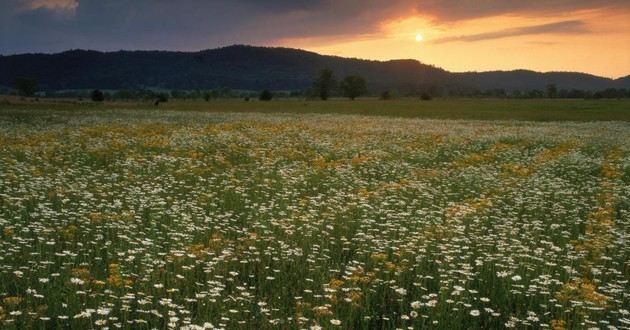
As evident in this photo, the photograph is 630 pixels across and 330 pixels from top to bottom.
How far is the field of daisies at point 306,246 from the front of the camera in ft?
18.8

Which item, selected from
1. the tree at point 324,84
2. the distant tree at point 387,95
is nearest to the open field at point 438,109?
the distant tree at point 387,95

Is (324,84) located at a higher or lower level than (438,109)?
higher

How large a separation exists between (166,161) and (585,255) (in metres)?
11.8

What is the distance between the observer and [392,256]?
7871 millimetres

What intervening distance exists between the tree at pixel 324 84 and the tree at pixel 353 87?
13.9 ft

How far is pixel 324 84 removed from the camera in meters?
142

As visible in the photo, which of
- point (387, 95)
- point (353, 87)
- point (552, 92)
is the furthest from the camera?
point (552, 92)

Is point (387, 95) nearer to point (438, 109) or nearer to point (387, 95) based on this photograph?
point (387, 95)

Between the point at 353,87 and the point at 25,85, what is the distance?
86.2 meters

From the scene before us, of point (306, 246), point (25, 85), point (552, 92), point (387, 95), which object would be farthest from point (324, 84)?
point (306, 246)

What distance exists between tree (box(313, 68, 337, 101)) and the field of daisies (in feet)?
411

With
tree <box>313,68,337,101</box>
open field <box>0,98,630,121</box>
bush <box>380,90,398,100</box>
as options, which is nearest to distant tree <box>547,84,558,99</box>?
bush <box>380,90,398,100</box>

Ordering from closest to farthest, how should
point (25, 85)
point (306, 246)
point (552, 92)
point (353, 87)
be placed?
point (306, 246)
point (353, 87)
point (25, 85)
point (552, 92)

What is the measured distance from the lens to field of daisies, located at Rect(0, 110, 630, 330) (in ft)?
18.8
